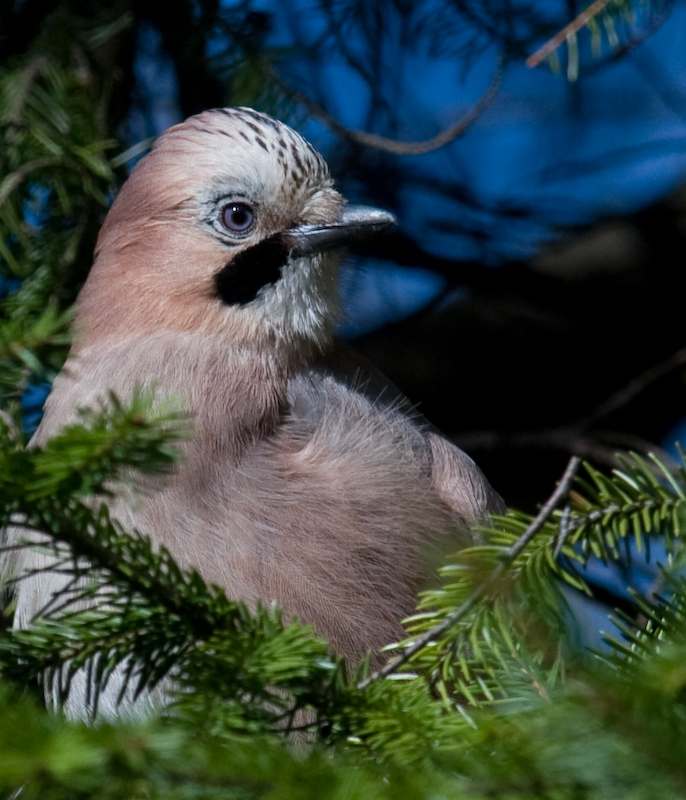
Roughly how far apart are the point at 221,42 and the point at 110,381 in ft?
3.04

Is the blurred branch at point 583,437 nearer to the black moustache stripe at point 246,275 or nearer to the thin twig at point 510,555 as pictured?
the black moustache stripe at point 246,275

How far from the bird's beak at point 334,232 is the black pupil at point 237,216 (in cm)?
7

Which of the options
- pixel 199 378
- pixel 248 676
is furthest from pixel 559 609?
pixel 199 378

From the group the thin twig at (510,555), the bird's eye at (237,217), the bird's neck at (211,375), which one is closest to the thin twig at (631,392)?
the bird's neck at (211,375)

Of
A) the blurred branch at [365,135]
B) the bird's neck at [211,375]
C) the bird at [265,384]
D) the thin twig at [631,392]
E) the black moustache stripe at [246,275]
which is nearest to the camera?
the bird at [265,384]

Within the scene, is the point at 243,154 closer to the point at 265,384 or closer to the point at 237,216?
the point at 237,216

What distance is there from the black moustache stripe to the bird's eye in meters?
0.05

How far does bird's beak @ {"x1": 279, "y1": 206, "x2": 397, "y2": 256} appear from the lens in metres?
1.80

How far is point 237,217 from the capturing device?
5.88 feet

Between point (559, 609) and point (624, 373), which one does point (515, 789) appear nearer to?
point (559, 609)

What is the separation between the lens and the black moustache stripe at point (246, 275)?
1.78m

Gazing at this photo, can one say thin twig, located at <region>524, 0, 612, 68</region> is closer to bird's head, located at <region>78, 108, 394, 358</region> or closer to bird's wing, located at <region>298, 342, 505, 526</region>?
bird's head, located at <region>78, 108, 394, 358</region>

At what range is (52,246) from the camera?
2119 mm

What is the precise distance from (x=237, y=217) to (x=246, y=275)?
110mm
